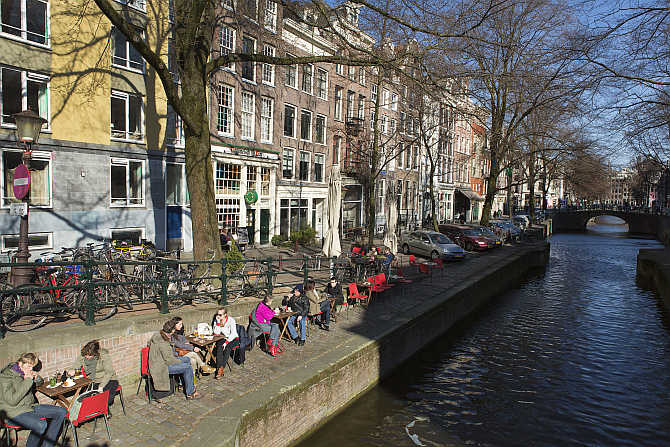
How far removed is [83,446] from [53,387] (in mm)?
951

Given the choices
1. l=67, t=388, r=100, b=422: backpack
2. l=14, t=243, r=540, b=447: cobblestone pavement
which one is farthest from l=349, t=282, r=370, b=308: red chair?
l=67, t=388, r=100, b=422: backpack

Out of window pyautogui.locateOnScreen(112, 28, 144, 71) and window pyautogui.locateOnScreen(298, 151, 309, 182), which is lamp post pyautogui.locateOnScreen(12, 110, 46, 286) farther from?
window pyautogui.locateOnScreen(298, 151, 309, 182)

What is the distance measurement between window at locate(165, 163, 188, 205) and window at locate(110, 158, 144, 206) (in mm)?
1423

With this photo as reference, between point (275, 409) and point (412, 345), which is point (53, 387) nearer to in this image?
point (275, 409)

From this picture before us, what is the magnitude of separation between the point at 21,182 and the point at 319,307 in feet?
22.0

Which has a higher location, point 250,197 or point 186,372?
point 250,197

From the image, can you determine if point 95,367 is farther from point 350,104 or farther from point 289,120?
point 350,104

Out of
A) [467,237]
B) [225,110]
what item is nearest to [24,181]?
[225,110]

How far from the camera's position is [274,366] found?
8.66 meters

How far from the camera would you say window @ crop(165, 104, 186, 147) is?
19.7 meters

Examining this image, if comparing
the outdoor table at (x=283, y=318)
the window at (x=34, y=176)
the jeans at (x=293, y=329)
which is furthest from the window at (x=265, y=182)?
the jeans at (x=293, y=329)

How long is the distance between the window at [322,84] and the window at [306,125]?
1.74 m

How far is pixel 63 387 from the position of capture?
6.12 meters

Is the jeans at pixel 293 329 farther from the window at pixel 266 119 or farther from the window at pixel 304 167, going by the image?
the window at pixel 304 167
